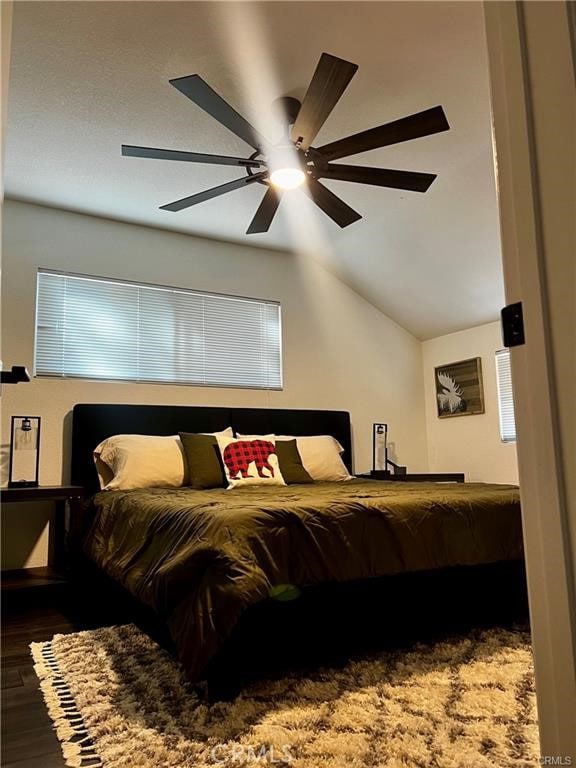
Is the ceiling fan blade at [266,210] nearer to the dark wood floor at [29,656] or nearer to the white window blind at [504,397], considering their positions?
the dark wood floor at [29,656]

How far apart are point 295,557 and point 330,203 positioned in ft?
6.17

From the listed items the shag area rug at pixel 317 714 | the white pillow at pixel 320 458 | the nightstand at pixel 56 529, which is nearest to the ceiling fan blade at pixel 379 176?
the shag area rug at pixel 317 714

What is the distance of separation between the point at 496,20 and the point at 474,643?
225 centimetres

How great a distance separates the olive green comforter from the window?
1.85 m

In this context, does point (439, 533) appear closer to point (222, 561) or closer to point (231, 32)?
point (222, 561)

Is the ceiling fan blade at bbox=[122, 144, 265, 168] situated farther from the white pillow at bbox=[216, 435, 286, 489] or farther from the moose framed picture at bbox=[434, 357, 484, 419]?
the moose framed picture at bbox=[434, 357, 484, 419]

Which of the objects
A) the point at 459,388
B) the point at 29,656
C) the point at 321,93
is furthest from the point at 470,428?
the point at 29,656

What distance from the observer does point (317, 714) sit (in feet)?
5.59

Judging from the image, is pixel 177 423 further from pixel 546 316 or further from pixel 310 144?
pixel 546 316

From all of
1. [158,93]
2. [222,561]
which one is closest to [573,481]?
[222,561]

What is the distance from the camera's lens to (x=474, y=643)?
2.32 metres

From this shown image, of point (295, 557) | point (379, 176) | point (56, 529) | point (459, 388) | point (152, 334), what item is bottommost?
point (56, 529)

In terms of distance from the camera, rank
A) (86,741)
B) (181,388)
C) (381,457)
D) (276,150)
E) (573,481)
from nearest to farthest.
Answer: (573,481) < (86,741) < (276,150) < (181,388) < (381,457)

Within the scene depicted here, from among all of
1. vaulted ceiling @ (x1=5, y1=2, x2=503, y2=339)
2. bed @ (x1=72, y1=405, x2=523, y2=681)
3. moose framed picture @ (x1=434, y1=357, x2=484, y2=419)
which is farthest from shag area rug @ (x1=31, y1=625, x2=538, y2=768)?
moose framed picture @ (x1=434, y1=357, x2=484, y2=419)
